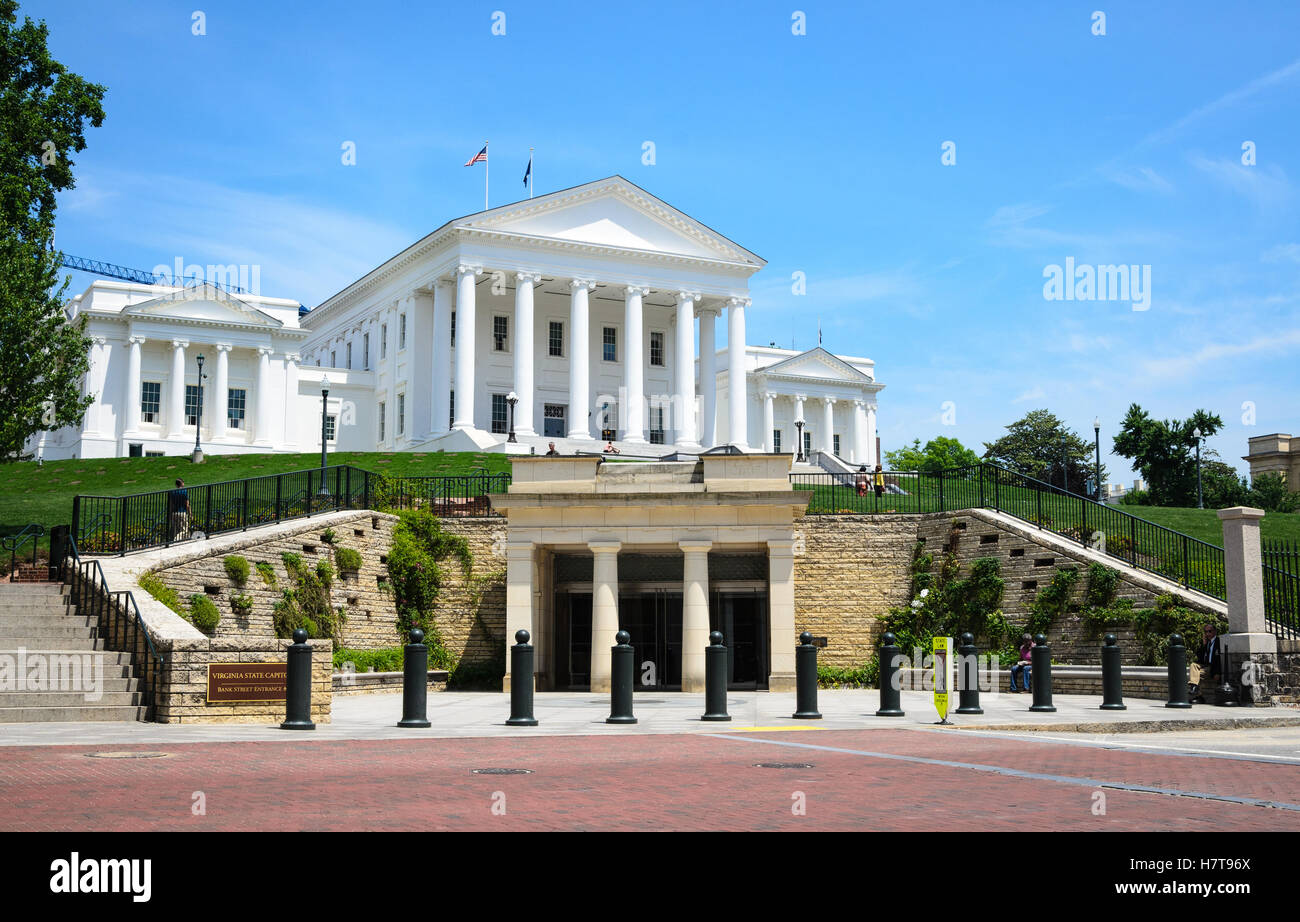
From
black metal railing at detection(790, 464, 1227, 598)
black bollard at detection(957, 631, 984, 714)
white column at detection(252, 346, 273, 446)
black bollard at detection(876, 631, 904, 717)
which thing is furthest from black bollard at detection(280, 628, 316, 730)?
white column at detection(252, 346, 273, 446)

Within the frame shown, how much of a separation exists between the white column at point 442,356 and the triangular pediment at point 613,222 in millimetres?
5865

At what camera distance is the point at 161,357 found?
76.0 meters

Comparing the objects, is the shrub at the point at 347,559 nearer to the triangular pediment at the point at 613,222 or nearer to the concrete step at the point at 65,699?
the concrete step at the point at 65,699

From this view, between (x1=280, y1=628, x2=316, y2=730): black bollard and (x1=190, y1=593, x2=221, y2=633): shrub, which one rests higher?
(x1=190, y1=593, x2=221, y2=633): shrub

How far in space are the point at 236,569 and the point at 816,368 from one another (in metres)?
76.1

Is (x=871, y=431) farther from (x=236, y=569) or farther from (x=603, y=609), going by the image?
(x=236, y=569)

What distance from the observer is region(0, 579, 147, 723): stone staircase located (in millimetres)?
17344

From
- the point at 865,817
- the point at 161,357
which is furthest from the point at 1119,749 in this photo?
the point at 161,357

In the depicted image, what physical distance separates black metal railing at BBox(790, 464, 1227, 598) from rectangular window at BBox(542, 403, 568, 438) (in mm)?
40722

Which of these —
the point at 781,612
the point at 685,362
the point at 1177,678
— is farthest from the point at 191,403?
the point at 1177,678

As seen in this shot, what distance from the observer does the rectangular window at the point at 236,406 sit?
77.5 meters

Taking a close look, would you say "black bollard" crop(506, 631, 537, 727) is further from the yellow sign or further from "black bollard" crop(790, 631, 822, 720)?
the yellow sign

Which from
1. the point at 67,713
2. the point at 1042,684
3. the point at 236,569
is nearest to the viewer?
the point at 67,713

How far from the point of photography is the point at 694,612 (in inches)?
1128
